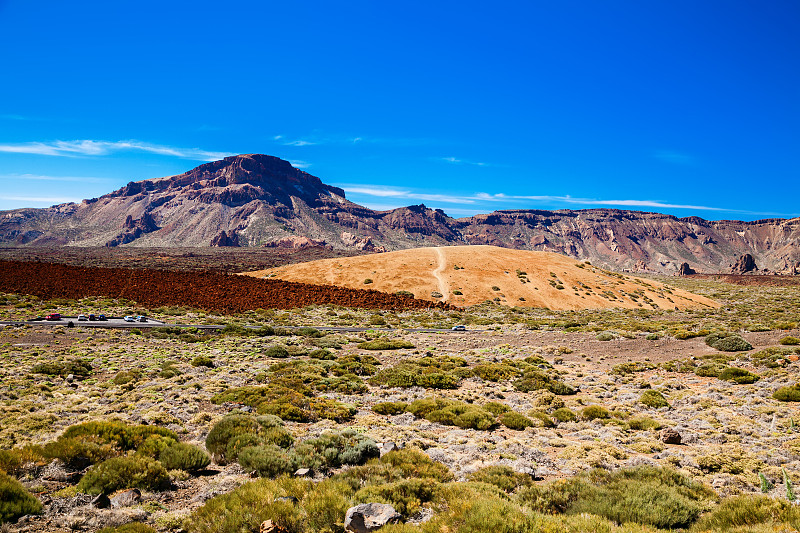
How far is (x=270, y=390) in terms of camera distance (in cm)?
1541

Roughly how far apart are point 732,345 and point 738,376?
815cm

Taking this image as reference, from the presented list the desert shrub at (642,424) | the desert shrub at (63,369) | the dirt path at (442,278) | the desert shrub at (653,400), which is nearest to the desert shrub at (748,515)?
the desert shrub at (642,424)

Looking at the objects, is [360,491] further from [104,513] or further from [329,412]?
[329,412]

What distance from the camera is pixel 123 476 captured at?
792 centimetres

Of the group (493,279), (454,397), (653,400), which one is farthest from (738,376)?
(493,279)

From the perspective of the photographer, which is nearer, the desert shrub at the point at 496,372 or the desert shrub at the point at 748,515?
the desert shrub at the point at 748,515

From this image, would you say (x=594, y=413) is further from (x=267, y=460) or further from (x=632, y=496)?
(x=267, y=460)

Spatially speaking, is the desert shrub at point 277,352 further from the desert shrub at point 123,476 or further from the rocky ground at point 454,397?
the desert shrub at point 123,476

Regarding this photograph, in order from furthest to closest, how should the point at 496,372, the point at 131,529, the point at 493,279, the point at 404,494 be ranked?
the point at 493,279, the point at 496,372, the point at 404,494, the point at 131,529

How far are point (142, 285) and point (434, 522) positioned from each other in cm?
5428

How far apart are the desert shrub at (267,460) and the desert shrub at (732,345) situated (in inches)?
1067

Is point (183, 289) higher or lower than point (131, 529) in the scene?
higher

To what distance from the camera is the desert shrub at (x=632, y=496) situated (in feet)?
23.2

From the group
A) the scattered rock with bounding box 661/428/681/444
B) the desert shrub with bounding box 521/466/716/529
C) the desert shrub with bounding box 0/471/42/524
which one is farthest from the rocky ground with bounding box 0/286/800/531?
the desert shrub with bounding box 521/466/716/529
